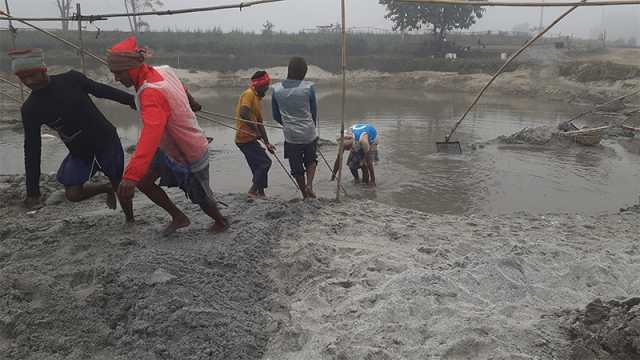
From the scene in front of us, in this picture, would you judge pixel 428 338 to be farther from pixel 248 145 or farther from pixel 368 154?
pixel 368 154

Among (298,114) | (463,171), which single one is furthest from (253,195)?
(463,171)

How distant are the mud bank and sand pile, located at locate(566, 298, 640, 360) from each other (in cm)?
8

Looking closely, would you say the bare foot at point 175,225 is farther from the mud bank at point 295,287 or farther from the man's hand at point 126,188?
the man's hand at point 126,188

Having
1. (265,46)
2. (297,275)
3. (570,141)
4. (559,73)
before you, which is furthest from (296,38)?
(297,275)

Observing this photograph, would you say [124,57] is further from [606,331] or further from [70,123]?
[606,331]

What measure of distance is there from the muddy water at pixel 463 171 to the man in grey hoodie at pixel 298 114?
1349 mm

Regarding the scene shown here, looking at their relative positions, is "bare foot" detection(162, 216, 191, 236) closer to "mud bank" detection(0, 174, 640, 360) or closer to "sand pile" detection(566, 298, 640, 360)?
"mud bank" detection(0, 174, 640, 360)

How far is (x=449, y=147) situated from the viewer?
328 inches

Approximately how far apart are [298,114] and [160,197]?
67.2 inches

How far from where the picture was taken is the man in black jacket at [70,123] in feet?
11.5

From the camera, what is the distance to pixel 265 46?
35500 millimetres

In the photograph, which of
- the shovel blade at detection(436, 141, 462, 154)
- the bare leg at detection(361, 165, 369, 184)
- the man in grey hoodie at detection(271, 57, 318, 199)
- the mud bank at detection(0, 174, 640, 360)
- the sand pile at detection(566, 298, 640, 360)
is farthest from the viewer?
the shovel blade at detection(436, 141, 462, 154)

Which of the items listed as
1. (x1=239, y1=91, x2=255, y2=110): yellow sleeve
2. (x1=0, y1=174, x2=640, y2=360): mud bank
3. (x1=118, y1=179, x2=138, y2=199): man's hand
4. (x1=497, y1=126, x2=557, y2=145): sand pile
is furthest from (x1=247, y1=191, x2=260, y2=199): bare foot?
(x1=497, y1=126, x2=557, y2=145): sand pile

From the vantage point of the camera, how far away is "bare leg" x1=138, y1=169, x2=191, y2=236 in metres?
3.53
